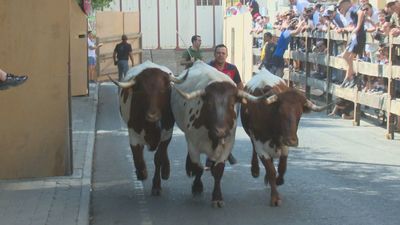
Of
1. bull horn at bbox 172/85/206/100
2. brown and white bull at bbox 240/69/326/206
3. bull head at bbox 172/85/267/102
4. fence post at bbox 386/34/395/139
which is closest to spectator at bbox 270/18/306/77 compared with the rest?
fence post at bbox 386/34/395/139

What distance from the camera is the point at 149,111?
8.60 metres

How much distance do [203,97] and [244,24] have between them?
19362 mm

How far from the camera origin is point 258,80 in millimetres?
9305

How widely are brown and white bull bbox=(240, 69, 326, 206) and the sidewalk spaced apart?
215 cm

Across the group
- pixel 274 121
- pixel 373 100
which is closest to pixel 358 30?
pixel 373 100

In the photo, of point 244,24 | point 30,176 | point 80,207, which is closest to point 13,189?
point 30,176

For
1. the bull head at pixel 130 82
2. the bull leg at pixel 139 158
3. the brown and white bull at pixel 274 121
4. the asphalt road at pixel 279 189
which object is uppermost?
the bull head at pixel 130 82

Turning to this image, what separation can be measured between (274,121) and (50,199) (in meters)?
2.81

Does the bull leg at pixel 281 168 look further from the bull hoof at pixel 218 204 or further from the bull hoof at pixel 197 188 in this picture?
the bull hoof at pixel 197 188

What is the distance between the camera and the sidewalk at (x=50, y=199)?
25.8ft

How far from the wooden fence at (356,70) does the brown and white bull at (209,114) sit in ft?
20.9

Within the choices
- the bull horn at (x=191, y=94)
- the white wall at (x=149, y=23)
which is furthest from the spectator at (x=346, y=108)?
the white wall at (x=149, y=23)

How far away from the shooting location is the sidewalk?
7859 mm

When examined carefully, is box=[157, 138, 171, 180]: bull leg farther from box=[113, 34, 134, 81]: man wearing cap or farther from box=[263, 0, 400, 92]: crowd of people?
box=[113, 34, 134, 81]: man wearing cap
